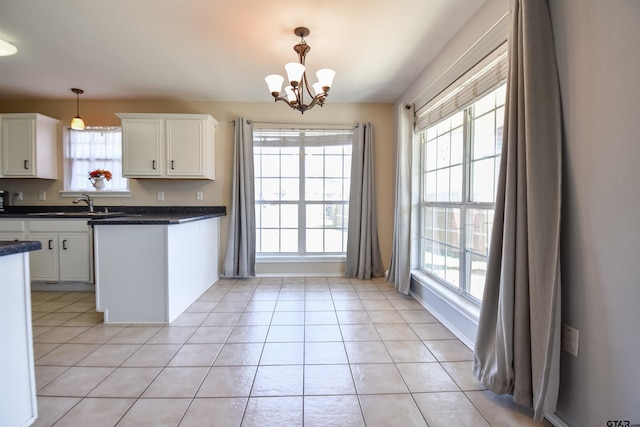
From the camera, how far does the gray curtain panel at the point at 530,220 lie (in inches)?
52.5

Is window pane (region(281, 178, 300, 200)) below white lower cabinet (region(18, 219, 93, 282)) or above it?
above

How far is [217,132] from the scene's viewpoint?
3.96 m

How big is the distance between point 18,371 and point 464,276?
8.95ft

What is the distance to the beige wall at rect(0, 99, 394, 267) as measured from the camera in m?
3.88

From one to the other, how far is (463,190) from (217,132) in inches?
124

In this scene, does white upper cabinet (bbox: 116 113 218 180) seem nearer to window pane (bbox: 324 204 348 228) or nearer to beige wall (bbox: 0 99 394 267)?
beige wall (bbox: 0 99 394 267)

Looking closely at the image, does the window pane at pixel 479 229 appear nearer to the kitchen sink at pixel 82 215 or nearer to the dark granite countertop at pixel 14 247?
the dark granite countertop at pixel 14 247

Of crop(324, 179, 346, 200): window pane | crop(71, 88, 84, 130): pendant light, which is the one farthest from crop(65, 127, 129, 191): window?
crop(324, 179, 346, 200): window pane

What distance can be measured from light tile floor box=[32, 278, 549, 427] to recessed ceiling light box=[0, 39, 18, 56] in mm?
2368

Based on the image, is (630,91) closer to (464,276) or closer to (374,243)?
(464,276)

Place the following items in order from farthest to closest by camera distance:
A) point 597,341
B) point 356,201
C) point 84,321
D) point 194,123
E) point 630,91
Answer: point 356,201, point 194,123, point 84,321, point 597,341, point 630,91

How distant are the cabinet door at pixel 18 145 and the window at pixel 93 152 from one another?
1.24 ft

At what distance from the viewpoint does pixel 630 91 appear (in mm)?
1097

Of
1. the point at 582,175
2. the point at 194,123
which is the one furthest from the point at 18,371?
the point at 194,123
